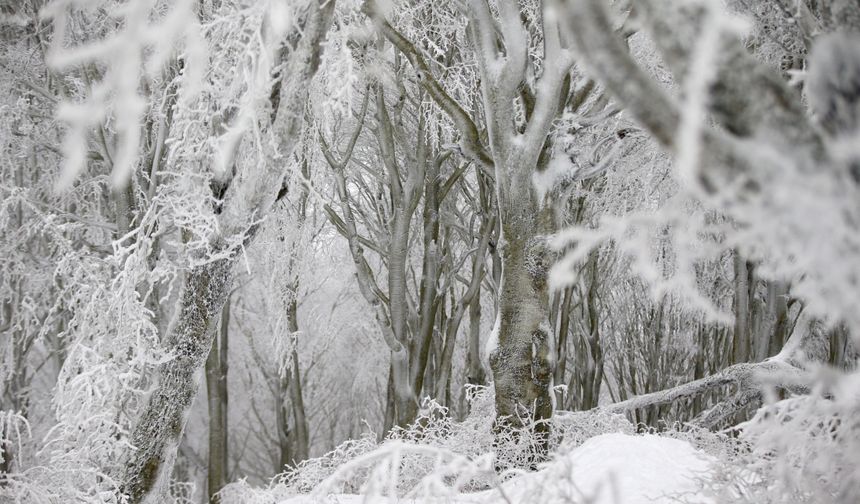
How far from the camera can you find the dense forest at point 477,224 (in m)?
1.19

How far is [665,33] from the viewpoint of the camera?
46.8 inches

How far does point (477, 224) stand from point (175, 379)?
810cm

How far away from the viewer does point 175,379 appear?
3463 mm

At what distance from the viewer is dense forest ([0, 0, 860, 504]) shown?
1.19 meters

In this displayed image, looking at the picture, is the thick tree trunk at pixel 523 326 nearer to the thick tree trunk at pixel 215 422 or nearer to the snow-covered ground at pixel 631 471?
the snow-covered ground at pixel 631 471

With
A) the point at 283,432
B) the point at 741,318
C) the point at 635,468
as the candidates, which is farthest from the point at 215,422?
the point at 635,468

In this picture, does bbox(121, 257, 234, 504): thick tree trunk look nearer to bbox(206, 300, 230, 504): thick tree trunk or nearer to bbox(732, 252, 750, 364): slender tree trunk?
bbox(206, 300, 230, 504): thick tree trunk

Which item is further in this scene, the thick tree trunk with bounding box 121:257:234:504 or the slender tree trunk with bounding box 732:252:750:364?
the slender tree trunk with bounding box 732:252:750:364

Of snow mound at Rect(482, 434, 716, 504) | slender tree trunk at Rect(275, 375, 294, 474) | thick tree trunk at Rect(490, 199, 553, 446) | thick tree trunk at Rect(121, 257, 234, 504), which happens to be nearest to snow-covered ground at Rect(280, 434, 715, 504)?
snow mound at Rect(482, 434, 716, 504)

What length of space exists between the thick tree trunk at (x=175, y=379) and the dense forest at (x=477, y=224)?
0.6 inches

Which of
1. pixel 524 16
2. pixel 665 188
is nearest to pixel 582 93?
pixel 524 16

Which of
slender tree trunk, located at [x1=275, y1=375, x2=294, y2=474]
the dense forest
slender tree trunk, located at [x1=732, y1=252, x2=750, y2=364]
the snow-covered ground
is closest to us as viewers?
the dense forest

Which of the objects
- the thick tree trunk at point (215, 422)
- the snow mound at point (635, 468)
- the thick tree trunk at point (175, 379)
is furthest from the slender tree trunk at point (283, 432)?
the snow mound at point (635, 468)

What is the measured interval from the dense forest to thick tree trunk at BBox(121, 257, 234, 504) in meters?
0.01
